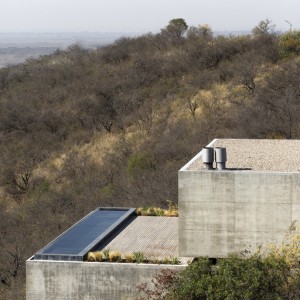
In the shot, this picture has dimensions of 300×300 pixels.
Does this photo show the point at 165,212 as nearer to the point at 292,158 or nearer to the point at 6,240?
the point at 292,158

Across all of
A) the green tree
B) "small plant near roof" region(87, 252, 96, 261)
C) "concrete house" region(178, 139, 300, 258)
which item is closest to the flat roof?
"concrete house" region(178, 139, 300, 258)

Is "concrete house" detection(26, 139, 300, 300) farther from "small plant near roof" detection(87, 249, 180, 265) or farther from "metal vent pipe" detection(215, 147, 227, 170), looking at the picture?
"small plant near roof" detection(87, 249, 180, 265)

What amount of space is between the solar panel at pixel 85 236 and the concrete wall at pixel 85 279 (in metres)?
0.38

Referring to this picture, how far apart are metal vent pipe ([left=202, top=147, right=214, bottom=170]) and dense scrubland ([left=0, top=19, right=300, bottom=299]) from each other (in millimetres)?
10822

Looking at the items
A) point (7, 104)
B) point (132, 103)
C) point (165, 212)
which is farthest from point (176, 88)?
point (165, 212)

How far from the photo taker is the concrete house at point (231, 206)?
20344 mm

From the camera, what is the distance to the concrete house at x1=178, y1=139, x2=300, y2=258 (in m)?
20.3

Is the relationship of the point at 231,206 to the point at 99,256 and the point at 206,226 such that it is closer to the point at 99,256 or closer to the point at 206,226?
the point at 206,226

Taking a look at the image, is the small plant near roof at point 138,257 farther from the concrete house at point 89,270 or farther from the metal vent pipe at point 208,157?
the metal vent pipe at point 208,157

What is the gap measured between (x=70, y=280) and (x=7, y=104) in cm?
4074

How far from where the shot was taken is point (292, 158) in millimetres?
23250

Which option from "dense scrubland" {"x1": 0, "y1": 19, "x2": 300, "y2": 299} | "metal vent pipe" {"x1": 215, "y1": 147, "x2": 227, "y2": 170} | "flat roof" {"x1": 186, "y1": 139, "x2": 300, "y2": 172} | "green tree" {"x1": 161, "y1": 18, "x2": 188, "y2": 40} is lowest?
"dense scrubland" {"x1": 0, "y1": 19, "x2": 300, "y2": 299}

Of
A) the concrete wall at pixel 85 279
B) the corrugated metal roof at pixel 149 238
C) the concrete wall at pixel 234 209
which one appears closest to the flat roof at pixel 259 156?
the concrete wall at pixel 234 209

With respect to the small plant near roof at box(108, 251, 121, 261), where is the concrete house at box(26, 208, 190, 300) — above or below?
below
